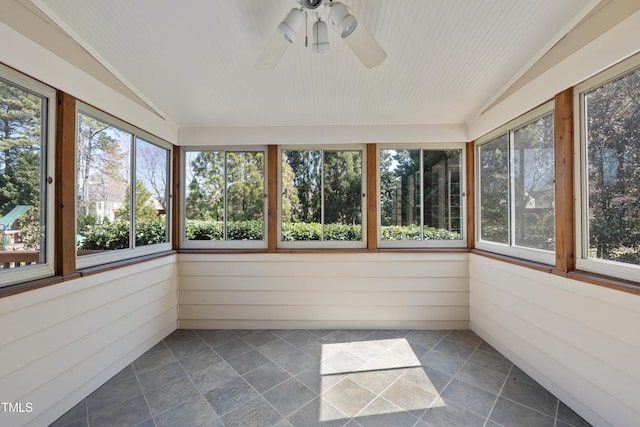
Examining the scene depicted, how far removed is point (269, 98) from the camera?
98.4 inches

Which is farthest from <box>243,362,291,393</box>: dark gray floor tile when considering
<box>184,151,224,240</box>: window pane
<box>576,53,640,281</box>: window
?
<box>576,53,640,281</box>: window

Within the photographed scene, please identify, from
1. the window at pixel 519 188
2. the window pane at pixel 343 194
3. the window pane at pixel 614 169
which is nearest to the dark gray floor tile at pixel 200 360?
the window pane at pixel 343 194

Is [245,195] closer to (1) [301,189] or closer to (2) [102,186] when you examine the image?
(1) [301,189]

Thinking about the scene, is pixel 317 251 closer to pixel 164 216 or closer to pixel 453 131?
pixel 164 216

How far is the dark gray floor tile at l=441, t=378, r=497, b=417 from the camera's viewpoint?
1.81 metres

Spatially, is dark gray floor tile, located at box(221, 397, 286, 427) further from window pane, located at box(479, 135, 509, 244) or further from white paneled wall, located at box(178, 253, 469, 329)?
window pane, located at box(479, 135, 509, 244)

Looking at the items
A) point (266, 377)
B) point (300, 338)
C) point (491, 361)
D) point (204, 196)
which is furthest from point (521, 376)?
point (204, 196)

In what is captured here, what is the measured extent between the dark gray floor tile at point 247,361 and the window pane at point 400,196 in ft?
6.12

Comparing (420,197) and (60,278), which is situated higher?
(420,197)

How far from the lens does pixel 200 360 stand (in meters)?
2.41

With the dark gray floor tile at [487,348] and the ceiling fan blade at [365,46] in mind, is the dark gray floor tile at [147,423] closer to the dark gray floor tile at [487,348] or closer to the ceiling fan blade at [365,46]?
the ceiling fan blade at [365,46]

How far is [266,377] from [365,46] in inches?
97.3

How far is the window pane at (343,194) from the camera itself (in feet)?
10.5

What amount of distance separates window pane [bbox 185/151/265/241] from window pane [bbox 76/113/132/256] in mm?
758
